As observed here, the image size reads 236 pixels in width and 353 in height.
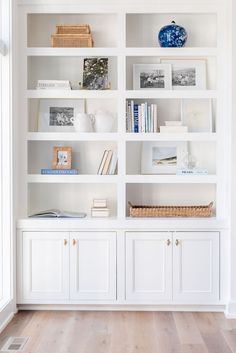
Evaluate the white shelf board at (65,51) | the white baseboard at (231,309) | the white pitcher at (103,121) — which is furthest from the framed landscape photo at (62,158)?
the white baseboard at (231,309)

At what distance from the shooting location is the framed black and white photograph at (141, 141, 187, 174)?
435cm

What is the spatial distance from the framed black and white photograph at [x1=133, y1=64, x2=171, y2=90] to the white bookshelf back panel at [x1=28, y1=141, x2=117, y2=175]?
23.2 inches

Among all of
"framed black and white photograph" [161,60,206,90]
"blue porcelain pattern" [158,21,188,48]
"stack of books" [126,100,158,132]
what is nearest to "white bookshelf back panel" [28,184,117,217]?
"stack of books" [126,100,158,132]

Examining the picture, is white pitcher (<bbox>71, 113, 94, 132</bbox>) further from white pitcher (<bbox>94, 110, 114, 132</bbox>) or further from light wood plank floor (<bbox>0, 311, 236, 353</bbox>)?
light wood plank floor (<bbox>0, 311, 236, 353</bbox>)

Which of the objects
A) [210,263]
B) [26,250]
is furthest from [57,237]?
[210,263]

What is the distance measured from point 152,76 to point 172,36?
0.38 metres

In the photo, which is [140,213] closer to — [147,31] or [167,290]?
[167,290]

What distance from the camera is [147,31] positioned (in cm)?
439

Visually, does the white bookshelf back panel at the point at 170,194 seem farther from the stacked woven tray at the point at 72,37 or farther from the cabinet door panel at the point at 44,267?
the stacked woven tray at the point at 72,37

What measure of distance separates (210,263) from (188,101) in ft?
4.59

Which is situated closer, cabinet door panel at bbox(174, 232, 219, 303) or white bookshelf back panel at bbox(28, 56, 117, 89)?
cabinet door panel at bbox(174, 232, 219, 303)

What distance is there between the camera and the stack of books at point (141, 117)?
4.18 m

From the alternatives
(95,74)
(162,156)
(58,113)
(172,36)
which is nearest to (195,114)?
(162,156)

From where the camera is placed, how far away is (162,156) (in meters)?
4.36
